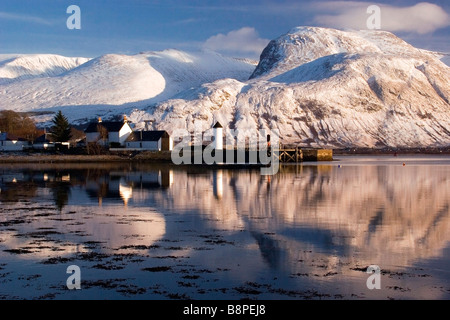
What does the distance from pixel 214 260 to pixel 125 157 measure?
2430 inches

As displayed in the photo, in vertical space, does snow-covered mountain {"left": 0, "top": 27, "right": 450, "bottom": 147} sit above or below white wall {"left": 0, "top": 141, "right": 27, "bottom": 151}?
above

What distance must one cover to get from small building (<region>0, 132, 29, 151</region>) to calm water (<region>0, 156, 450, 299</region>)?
5585 centimetres

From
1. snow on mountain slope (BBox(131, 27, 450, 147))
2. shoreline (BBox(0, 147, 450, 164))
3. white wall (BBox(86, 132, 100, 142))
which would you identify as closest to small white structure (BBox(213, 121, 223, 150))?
shoreline (BBox(0, 147, 450, 164))

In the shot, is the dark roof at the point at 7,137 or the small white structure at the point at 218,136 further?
the dark roof at the point at 7,137

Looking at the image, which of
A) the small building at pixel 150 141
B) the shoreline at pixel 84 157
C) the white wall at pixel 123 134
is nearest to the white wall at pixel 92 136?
the white wall at pixel 123 134

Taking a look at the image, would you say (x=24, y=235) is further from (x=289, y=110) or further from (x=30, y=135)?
(x=289, y=110)

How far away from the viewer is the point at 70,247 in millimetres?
14922

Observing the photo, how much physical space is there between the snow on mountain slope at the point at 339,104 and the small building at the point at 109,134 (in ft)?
148

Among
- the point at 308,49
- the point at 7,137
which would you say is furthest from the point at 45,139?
the point at 308,49

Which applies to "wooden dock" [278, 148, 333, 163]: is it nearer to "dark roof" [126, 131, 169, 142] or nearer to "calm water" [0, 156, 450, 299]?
"dark roof" [126, 131, 169, 142]

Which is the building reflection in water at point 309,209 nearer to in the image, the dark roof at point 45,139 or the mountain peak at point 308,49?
the dark roof at point 45,139

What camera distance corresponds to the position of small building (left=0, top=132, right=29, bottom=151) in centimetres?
8062

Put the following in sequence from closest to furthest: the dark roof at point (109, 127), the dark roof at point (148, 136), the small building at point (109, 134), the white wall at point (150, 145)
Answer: the white wall at point (150, 145) < the dark roof at point (148, 136) < the small building at point (109, 134) < the dark roof at point (109, 127)

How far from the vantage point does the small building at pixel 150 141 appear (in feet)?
254
